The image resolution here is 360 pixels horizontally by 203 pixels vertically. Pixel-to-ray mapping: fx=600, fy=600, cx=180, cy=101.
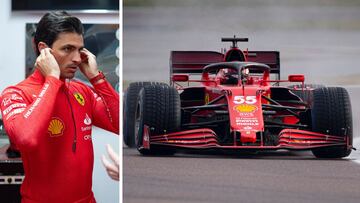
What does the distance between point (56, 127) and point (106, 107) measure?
164mm

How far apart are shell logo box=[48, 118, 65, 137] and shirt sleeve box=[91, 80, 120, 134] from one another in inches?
5.0

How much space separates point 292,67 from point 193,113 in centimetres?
42

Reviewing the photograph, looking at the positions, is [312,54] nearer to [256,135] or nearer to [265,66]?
[265,66]

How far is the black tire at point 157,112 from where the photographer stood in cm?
221

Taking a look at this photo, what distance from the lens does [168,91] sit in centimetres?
223

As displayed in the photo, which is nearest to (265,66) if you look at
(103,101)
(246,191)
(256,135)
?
(256,135)

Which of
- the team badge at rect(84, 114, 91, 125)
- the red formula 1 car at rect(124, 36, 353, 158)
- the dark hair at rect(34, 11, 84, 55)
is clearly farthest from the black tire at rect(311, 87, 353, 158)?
the dark hair at rect(34, 11, 84, 55)

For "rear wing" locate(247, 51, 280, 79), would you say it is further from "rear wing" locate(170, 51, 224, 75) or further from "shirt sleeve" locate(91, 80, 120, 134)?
"shirt sleeve" locate(91, 80, 120, 134)

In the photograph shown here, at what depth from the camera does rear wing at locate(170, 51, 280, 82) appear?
2148 mm

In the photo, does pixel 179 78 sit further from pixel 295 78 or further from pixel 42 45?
pixel 42 45

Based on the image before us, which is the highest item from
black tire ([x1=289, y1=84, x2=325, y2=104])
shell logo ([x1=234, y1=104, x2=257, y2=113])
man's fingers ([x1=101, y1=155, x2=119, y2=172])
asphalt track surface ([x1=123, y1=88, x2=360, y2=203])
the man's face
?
the man's face

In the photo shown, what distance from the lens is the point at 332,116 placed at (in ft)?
7.51

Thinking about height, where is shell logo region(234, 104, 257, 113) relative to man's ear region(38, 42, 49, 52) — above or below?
below

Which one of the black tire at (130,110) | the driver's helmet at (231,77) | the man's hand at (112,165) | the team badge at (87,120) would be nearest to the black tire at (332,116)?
the driver's helmet at (231,77)
